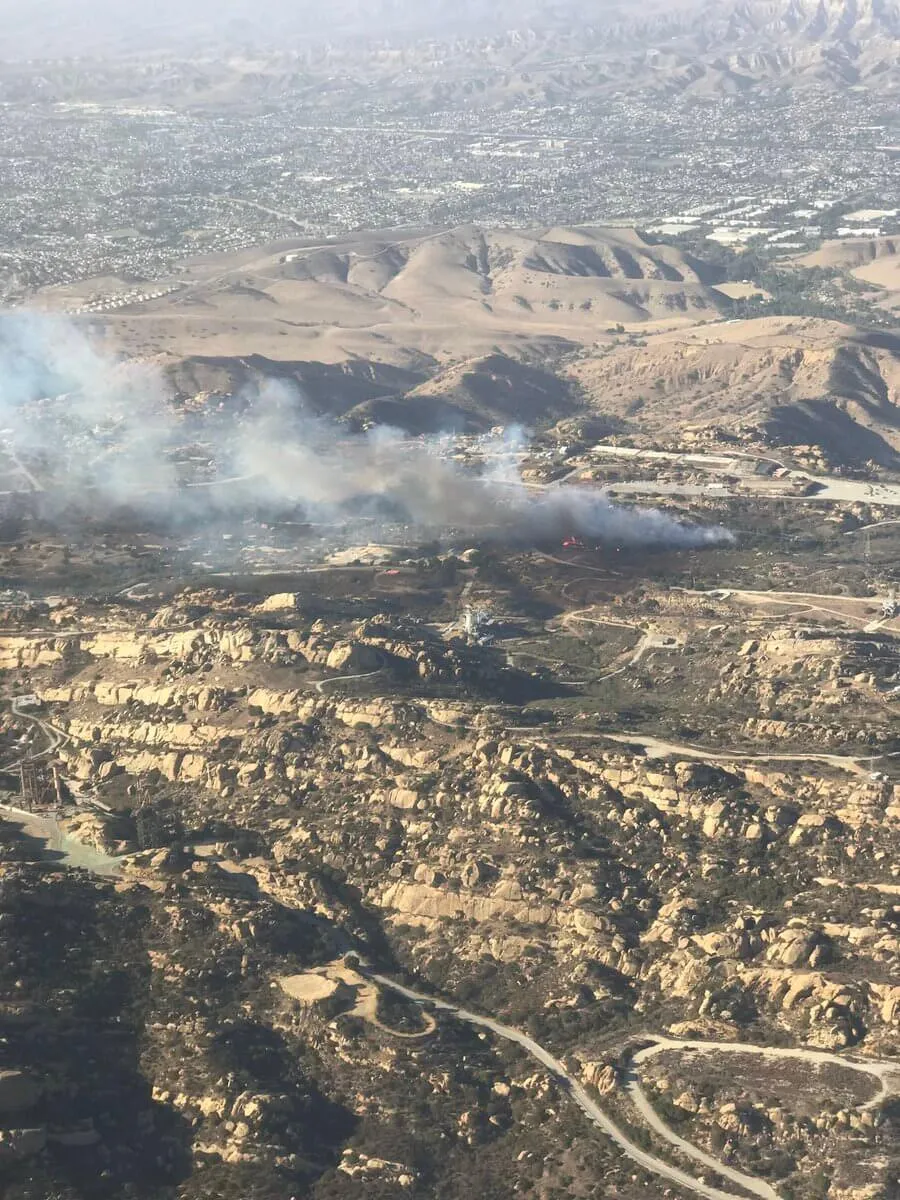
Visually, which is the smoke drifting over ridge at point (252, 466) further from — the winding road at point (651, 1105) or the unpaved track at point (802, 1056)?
the unpaved track at point (802, 1056)

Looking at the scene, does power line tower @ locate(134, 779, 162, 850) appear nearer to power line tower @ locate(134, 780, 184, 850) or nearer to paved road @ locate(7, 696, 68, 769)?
power line tower @ locate(134, 780, 184, 850)

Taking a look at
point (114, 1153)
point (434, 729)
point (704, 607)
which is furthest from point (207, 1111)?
point (704, 607)

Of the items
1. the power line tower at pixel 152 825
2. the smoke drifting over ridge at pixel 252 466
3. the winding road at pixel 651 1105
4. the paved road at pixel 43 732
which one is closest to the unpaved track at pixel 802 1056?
the winding road at pixel 651 1105

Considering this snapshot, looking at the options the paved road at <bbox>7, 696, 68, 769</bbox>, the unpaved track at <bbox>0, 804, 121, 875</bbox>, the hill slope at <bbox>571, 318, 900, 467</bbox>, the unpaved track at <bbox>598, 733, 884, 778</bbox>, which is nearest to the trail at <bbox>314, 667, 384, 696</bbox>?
the paved road at <bbox>7, 696, 68, 769</bbox>

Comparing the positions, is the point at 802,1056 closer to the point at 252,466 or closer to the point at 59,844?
the point at 59,844

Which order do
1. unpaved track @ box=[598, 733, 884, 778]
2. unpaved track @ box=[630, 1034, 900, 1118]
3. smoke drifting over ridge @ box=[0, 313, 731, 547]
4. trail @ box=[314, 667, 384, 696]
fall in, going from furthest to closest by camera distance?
smoke drifting over ridge @ box=[0, 313, 731, 547], trail @ box=[314, 667, 384, 696], unpaved track @ box=[598, 733, 884, 778], unpaved track @ box=[630, 1034, 900, 1118]

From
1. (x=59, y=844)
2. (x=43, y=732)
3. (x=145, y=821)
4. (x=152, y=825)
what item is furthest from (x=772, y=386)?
(x=59, y=844)

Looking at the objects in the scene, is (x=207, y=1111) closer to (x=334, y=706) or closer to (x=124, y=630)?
(x=334, y=706)
